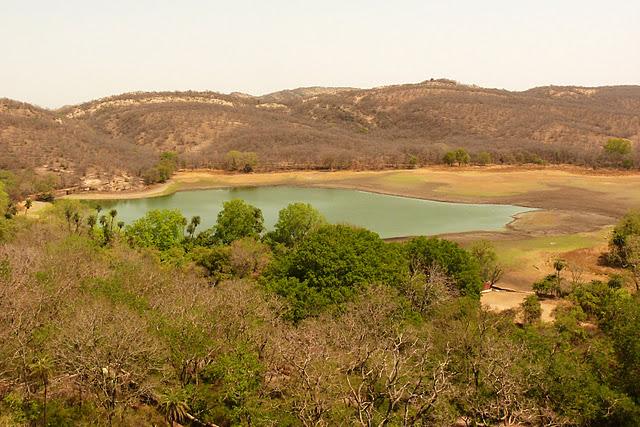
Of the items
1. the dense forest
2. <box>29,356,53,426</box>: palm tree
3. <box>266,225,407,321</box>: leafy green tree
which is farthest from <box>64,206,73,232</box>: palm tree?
the dense forest

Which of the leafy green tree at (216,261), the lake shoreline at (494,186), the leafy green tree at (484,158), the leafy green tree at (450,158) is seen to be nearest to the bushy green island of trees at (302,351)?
the leafy green tree at (216,261)

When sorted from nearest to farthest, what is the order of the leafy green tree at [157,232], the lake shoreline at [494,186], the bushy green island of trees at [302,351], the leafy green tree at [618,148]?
1. the bushy green island of trees at [302,351]
2. the leafy green tree at [157,232]
3. the lake shoreline at [494,186]
4. the leafy green tree at [618,148]

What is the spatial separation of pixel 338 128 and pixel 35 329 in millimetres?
175921

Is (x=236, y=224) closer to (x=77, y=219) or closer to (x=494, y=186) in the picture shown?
(x=77, y=219)

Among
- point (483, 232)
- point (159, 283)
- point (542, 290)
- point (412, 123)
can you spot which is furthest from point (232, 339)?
point (412, 123)

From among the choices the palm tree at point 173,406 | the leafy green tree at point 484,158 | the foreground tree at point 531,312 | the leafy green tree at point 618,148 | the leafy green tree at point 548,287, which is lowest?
the leafy green tree at point 548,287

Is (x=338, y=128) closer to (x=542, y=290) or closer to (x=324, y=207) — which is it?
(x=324, y=207)

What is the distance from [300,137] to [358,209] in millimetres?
85053

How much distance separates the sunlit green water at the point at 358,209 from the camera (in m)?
64.6

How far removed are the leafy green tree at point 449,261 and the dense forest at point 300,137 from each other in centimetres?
7669

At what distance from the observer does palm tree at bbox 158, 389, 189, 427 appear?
17.5 metres

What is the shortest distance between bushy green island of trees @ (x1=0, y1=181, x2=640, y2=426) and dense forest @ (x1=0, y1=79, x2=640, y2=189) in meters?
76.2

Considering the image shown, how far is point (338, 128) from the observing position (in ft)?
628

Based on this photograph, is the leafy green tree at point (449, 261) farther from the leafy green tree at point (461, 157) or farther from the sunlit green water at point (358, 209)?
the leafy green tree at point (461, 157)
